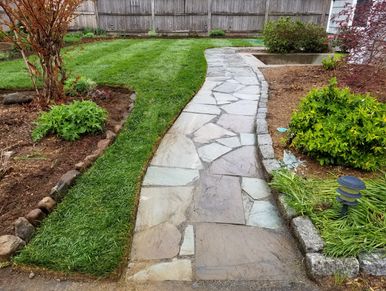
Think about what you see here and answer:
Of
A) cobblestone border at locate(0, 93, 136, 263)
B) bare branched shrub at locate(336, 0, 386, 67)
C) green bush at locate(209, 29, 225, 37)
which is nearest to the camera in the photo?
cobblestone border at locate(0, 93, 136, 263)

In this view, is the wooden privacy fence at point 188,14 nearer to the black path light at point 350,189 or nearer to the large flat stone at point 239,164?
the large flat stone at point 239,164

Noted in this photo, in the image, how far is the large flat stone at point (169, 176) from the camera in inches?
104

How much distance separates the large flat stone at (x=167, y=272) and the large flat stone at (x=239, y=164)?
3.69ft

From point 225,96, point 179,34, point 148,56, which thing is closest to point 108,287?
point 225,96

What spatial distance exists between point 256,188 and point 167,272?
116cm

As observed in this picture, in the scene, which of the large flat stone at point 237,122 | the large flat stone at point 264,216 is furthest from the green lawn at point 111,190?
the large flat stone at point 264,216

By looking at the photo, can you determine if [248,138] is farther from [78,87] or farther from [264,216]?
[78,87]

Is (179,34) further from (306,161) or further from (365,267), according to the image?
(365,267)

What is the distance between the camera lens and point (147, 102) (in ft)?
14.1

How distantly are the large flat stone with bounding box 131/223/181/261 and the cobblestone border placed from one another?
0.72m

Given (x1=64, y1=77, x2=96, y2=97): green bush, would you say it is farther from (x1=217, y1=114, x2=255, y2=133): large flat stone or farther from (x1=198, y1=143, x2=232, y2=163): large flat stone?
(x1=198, y1=143, x2=232, y2=163): large flat stone

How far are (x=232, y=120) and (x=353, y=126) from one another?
1616mm

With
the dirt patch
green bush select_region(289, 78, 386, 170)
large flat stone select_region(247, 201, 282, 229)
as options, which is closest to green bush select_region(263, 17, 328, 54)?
the dirt patch

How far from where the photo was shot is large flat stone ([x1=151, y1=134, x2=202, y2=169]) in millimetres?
2937
